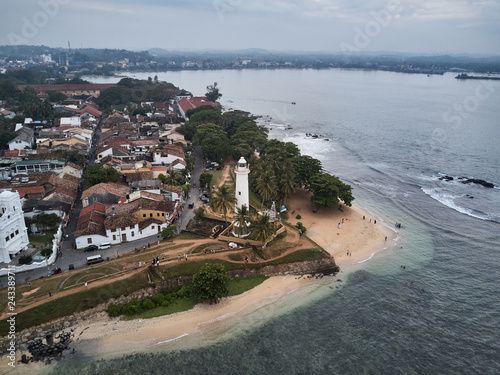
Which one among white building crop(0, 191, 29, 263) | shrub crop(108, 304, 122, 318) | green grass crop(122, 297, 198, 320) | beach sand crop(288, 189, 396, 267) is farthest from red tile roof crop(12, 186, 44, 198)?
beach sand crop(288, 189, 396, 267)

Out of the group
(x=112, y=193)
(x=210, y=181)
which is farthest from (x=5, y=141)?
(x=210, y=181)

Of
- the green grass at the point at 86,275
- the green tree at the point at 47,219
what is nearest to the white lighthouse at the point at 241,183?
the green grass at the point at 86,275

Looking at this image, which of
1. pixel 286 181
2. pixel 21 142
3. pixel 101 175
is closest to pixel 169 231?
pixel 286 181

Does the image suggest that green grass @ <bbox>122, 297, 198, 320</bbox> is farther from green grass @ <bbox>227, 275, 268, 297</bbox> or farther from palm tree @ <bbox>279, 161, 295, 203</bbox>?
palm tree @ <bbox>279, 161, 295, 203</bbox>

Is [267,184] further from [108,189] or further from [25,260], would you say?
[25,260]

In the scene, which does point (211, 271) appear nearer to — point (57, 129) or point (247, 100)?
point (57, 129)

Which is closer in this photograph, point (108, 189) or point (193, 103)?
point (108, 189)
